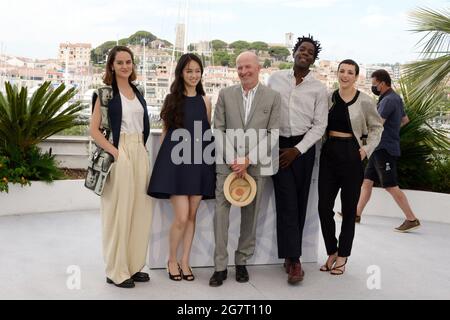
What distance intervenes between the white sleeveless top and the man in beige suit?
1.53 feet

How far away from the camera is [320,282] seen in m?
3.73

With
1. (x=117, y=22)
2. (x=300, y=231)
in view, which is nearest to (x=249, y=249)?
(x=300, y=231)

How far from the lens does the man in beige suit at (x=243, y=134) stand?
3.53 meters

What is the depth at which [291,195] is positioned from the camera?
12.2 ft

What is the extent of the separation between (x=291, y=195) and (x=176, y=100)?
956mm

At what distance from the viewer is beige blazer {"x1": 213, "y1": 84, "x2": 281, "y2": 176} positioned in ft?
11.6

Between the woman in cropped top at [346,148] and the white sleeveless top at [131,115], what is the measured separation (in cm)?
125

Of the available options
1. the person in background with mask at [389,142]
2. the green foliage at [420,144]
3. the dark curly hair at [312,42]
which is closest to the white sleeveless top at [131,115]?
the dark curly hair at [312,42]

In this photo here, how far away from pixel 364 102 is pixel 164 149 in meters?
1.35

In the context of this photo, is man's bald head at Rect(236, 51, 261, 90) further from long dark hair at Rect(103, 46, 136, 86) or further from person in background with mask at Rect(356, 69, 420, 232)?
person in background with mask at Rect(356, 69, 420, 232)

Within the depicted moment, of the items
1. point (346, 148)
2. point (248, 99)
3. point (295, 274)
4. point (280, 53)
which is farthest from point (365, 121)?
point (280, 53)

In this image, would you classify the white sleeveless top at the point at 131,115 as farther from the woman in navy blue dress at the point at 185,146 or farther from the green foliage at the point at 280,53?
the green foliage at the point at 280,53

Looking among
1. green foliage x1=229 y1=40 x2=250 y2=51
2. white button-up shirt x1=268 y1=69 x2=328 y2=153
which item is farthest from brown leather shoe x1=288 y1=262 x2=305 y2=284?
green foliage x1=229 y1=40 x2=250 y2=51

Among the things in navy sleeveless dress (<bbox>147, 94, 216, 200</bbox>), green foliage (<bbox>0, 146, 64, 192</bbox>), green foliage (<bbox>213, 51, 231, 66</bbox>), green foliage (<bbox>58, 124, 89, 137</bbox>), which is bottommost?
green foliage (<bbox>0, 146, 64, 192</bbox>)
